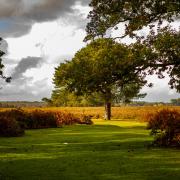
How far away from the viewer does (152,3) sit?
25.9m

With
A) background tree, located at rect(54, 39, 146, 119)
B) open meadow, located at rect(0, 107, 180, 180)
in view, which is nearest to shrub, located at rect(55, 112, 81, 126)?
background tree, located at rect(54, 39, 146, 119)

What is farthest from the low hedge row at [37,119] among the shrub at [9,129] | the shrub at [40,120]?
the shrub at [9,129]

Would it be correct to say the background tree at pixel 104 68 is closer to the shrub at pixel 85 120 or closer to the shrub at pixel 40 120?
the shrub at pixel 40 120

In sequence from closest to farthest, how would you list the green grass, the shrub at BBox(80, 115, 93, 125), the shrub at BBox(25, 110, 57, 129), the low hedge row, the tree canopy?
the green grass, the tree canopy, the low hedge row, the shrub at BBox(25, 110, 57, 129), the shrub at BBox(80, 115, 93, 125)

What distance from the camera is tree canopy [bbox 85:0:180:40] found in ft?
84.1

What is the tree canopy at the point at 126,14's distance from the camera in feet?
84.1

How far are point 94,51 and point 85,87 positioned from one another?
6.66 ft

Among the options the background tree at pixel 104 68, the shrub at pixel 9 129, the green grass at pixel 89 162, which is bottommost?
the green grass at pixel 89 162

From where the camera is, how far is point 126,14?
26.4 meters

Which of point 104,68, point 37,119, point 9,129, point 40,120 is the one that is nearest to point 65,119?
point 40,120

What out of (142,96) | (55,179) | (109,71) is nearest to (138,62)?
(109,71)

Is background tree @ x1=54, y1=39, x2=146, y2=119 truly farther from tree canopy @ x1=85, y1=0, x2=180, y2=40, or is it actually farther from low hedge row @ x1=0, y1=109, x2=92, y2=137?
low hedge row @ x1=0, y1=109, x2=92, y2=137

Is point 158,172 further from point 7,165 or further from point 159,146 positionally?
point 159,146

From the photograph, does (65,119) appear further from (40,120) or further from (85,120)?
(40,120)
